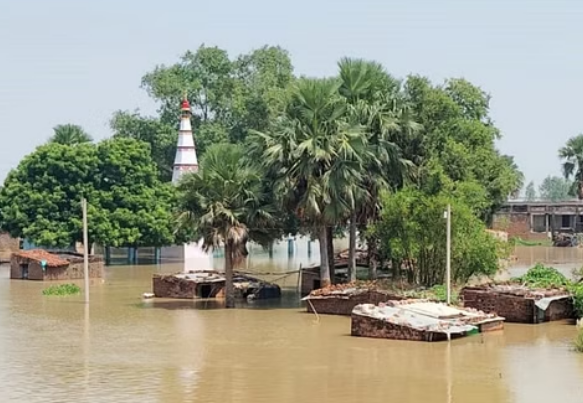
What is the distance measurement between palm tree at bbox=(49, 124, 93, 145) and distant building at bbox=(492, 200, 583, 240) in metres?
36.9

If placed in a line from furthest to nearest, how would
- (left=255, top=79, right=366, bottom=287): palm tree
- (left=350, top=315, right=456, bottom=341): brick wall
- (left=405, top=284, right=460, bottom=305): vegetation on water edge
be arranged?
(left=255, top=79, right=366, bottom=287): palm tree, (left=405, top=284, right=460, bottom=305): vegetation on water edge, (left=350, top=315, right=456, bottom=341): brick wall

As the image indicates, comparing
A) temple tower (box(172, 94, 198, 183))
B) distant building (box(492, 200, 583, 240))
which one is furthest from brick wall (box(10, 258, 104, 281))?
distant building (box(492, 200, 583, 240))

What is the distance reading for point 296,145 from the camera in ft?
111

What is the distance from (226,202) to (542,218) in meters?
63.7

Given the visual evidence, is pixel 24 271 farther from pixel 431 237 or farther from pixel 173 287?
pixel 431 237

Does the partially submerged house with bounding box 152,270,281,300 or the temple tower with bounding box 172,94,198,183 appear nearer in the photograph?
the partially submerged house with bounding box 152,270,281,300

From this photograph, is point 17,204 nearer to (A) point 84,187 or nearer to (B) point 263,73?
(A) point 84,187

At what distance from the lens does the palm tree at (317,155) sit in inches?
1318

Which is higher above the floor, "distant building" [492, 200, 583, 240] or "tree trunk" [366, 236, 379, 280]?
"distant building" [492, 200, 583, 240]

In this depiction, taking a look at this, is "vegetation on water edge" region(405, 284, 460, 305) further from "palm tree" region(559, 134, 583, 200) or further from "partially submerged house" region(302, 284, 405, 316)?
"palm tree" region(559, 134, 583, 200)

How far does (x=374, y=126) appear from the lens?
3597 centimetres

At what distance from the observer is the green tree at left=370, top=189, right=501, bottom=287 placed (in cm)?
3294

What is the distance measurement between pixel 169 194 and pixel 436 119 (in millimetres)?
24385

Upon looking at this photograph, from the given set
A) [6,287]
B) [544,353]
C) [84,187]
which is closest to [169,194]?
[84,187]
